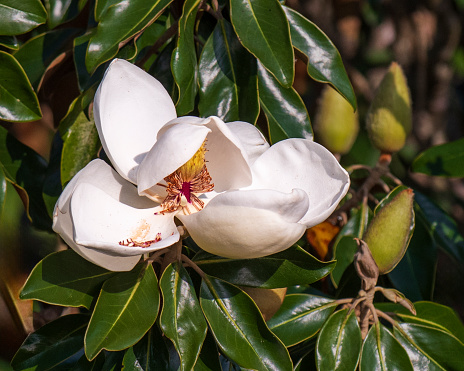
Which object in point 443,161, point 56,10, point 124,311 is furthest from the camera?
point 443,161

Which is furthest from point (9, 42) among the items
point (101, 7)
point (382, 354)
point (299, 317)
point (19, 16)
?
point (382, 354)

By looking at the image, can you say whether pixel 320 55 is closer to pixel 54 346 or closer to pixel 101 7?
pixel 101 7

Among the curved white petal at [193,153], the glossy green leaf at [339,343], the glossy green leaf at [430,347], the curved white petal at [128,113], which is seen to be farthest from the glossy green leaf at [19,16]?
the glossy green leaf at [430,347]

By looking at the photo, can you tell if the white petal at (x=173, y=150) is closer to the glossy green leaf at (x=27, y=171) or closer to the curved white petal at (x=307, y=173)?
the curved white petal at (x=307, y=173)

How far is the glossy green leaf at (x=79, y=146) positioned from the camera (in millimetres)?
1080

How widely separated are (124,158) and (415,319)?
1.90ft

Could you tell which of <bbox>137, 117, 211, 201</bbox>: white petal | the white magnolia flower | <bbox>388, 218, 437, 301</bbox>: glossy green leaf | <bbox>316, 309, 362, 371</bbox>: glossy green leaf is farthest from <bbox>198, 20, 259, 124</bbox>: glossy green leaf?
<bbox>388, 218, 437, 301</bbox>: glossy green leaf

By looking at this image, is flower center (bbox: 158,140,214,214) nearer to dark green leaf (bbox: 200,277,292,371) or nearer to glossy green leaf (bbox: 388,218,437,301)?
dark green leaf (bbox: 200,277,292,371)

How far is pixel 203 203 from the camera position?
0.97 meters

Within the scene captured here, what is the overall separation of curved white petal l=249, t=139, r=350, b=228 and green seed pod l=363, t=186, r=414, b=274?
0.18 m

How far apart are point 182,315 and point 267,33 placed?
45 cm

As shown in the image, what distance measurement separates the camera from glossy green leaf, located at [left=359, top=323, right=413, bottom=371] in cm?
106

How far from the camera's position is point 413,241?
4.49 feet

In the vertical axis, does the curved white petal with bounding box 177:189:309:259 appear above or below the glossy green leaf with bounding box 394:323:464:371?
Result: above
